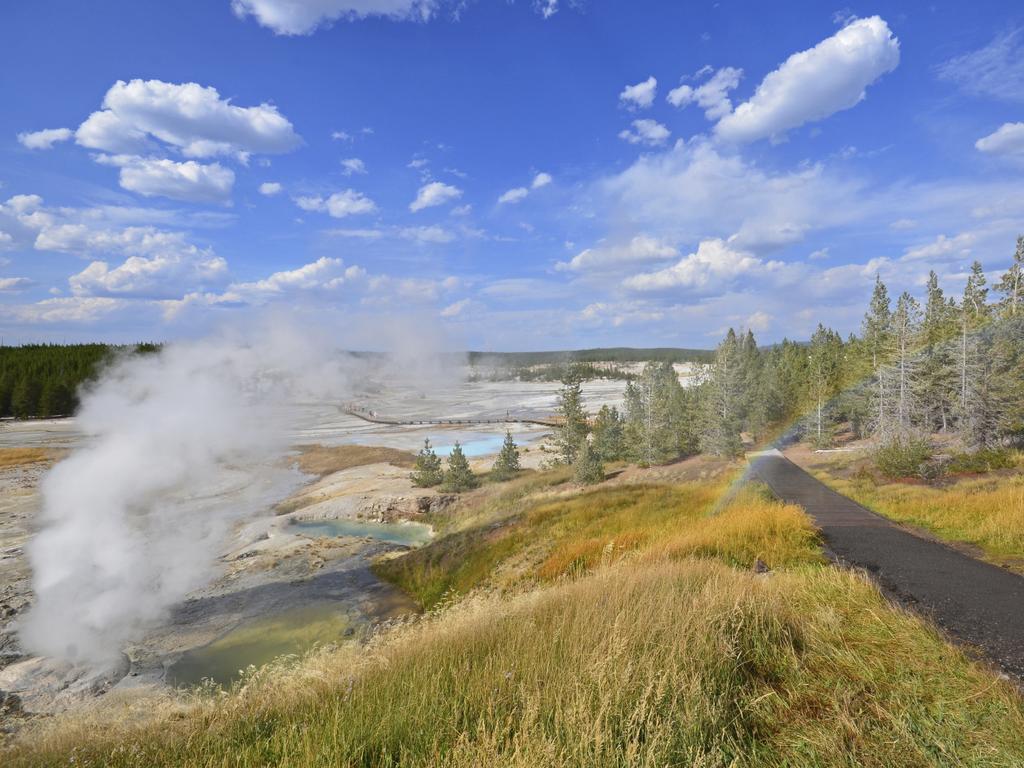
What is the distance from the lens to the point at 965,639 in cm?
564

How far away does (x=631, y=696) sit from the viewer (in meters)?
3.84

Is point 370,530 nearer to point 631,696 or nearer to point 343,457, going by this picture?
point 343,457

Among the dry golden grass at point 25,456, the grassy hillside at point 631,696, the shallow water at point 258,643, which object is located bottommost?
the shallow water at point 258,643

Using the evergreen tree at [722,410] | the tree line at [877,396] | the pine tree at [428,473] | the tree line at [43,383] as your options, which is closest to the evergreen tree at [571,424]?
the tree line at [877,396]

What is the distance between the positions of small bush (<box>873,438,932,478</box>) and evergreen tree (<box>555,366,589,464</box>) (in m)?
17.9

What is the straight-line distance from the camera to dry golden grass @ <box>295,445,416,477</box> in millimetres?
39344

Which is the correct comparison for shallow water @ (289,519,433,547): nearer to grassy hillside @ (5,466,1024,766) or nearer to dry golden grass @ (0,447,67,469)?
grassy hillside @ (5,466,1024,766)

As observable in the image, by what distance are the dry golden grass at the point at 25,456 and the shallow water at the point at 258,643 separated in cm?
4223

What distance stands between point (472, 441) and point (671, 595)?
155 feet

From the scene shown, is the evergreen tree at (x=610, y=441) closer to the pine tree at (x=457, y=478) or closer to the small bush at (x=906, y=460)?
the pine tree at (x=457, y=478)

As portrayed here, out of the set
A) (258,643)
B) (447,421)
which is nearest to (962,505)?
(258,643)

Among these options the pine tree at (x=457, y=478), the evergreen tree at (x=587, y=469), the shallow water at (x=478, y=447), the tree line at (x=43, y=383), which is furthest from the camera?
the tree line at (x=43, y=383)

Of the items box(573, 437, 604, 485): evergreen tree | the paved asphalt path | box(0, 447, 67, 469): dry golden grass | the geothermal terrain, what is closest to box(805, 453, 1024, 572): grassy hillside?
the paved asphalt path

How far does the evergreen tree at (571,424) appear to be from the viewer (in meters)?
36.8
